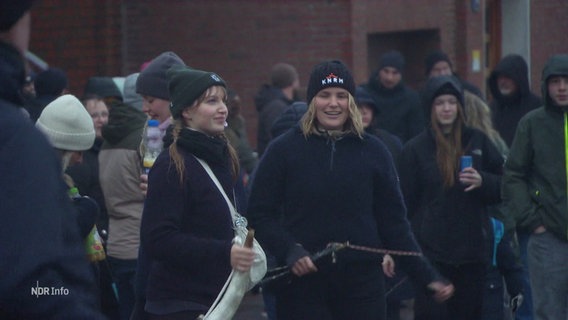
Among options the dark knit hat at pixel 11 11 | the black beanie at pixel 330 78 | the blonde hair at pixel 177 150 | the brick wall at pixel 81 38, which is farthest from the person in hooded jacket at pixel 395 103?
the dark knit hat at pixel 11 11

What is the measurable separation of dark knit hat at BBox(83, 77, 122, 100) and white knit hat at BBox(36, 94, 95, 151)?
3808 mm

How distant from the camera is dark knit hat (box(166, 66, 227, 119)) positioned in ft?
17.0

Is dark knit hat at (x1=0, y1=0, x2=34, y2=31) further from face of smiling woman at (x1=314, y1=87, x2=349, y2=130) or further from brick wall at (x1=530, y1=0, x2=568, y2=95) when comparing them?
brick wall at (x1=530, y1=0, x2=568, y2=95)

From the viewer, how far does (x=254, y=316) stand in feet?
33.8

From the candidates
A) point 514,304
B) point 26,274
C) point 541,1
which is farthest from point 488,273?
point 541,1

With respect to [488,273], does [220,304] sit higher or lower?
higher

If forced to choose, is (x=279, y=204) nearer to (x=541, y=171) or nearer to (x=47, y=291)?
(x=541, y=171)

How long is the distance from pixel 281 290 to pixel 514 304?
2.68 meters

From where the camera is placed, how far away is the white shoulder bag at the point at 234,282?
4.80 meters

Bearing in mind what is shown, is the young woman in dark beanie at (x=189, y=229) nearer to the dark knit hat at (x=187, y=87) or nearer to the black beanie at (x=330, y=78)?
the dark knit hat at (x=187, y=87)

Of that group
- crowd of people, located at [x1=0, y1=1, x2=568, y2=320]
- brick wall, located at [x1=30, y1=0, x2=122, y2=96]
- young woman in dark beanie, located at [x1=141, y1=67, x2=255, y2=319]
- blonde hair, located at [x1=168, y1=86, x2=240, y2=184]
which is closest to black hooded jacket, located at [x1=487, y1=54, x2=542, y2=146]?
crowd of people, located at [x1=0, y1=1, x2=568, y2=320]

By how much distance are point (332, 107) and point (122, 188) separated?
1.61m

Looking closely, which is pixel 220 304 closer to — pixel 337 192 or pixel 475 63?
pixel 337 192

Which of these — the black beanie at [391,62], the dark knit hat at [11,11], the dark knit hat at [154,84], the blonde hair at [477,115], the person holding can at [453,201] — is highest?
the dark knit hat at [11,11]
